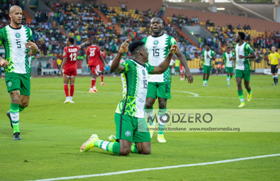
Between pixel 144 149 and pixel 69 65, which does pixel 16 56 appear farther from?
pixel 69 65

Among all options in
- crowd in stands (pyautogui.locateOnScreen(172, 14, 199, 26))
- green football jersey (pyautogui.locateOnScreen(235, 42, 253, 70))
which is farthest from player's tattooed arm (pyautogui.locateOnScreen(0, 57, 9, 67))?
crowd in stands (pyautogui.locateOnScreen(172, 14, 199, 26))

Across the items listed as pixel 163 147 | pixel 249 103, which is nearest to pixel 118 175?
pixel 163 147

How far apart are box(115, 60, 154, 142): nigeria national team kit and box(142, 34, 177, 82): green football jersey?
5.37ft

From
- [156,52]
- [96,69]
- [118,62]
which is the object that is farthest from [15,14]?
[96,69]

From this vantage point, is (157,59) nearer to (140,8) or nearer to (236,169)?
(236,169)

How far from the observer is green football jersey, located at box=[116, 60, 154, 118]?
6.13 metres

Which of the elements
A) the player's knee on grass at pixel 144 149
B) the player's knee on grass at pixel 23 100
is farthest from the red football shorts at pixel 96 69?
the player's knee on grass at pixel 144 149

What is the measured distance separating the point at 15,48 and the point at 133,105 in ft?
10.8

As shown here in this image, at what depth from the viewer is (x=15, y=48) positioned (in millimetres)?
8031

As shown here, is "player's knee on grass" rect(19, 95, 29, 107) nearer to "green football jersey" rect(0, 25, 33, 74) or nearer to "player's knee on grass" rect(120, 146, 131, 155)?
"green football jersey" rect(0, 25, 33, 74)

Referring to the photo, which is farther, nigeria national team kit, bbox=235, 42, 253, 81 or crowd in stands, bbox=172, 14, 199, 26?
crowd in stands, bbox=172, 14, 199, 26

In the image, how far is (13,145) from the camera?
6.91m

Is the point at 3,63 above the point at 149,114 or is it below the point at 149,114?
above

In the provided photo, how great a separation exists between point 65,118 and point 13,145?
408 centimetres
